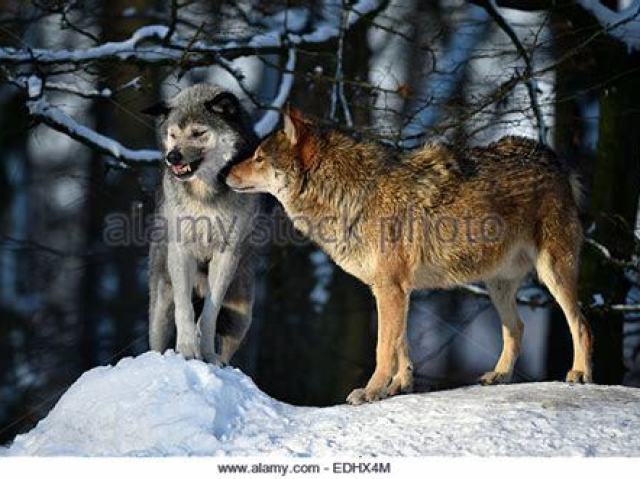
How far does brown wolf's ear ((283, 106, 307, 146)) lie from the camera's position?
794 centimetres

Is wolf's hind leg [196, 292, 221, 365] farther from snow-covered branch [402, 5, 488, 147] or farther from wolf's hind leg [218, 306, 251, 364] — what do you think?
snow-covered branch [402, 5, 488, 147]

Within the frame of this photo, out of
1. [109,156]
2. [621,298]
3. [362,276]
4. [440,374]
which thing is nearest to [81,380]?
[362,276]

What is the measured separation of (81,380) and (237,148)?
8.13ft

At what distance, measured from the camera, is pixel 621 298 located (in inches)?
452

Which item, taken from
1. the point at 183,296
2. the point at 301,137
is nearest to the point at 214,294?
the point at 183,296

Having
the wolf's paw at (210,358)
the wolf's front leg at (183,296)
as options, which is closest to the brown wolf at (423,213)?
the wolf's front leg at (183,296)

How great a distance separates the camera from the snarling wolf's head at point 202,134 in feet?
26.8

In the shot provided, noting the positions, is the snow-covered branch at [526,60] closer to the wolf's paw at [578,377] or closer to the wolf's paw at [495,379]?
the wolf's paw at [495,379]

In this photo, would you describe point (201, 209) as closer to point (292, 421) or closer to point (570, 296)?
point (292, 421)

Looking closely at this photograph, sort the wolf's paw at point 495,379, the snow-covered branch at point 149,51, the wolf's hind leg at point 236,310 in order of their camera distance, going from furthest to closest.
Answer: the snow-covered branch at point 149,51
the wolf's hind leg at point 236,310
the wolf's paw at point 495,379

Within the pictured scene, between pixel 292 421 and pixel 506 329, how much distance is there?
2.68 metres

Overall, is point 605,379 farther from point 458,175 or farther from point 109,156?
point 109,156

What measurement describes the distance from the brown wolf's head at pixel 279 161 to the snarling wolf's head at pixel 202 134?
343mm

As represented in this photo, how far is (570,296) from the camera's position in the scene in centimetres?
820
